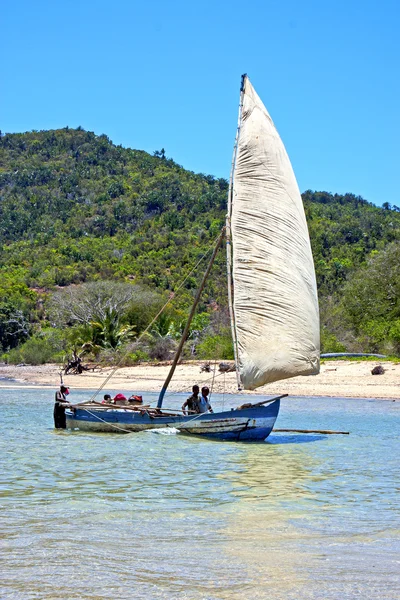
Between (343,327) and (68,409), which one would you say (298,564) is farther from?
(343,327)

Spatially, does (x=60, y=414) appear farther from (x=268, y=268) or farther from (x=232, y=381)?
(x=232, y=381)

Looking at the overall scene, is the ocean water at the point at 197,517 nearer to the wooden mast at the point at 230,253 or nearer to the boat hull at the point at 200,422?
the boat hull at the point at 200,422

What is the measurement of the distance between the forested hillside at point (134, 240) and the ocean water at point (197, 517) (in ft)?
69.8

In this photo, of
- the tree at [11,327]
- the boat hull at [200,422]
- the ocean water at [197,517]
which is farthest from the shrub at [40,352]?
the ocean water at [197,517]

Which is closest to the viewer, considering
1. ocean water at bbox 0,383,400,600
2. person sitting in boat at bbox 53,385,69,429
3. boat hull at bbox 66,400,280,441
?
ocean water at bbox 0,383,400,600

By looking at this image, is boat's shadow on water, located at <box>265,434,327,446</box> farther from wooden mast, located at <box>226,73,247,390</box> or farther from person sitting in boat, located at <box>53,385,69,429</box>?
person sitting in boat, located at <box>53,385,69,429</box>

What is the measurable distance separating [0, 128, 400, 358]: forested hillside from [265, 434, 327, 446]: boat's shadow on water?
1754 centimetres

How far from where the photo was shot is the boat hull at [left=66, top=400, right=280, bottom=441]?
54.3 ft

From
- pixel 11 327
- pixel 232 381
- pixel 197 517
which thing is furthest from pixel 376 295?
pixel 197 517

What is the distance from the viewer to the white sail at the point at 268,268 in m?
15.6

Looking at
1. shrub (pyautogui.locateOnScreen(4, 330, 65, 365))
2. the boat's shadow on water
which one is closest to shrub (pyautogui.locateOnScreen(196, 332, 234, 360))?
shrub (pyautogui.locateOnScreen(4, 330, 65, 365))

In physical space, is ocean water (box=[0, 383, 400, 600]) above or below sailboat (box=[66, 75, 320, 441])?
below

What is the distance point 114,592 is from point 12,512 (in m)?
3.59

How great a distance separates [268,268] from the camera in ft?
52.2
